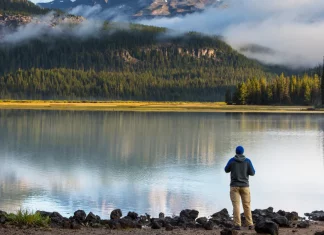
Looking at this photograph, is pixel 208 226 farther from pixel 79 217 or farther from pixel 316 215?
pixel 316 215

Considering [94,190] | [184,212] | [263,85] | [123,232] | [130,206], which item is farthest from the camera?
[263,85]

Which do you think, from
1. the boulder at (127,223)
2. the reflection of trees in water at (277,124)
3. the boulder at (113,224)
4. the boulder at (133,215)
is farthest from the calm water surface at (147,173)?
the reflection of trees in water at (277,124)

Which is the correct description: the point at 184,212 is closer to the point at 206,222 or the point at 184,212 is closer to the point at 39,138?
the point at 206,222

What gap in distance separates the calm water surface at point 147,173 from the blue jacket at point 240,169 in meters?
4.65

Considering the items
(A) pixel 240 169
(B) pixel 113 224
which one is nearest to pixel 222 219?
(A) pixel 240 169

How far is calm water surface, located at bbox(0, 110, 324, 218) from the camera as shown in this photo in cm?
2378

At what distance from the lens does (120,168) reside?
34.0m

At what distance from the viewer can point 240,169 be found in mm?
17578

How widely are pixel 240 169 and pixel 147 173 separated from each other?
14998 millimetres

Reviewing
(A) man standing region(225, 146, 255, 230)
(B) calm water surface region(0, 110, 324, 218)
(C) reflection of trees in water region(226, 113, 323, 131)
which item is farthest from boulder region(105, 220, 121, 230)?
(C) reflection of trees in water region(226, 113, 323, 131)

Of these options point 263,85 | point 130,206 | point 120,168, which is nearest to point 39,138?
point 120,168

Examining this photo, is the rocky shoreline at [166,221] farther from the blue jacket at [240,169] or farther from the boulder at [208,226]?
the blue jacket at [240,169]

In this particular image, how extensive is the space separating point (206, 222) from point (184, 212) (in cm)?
190

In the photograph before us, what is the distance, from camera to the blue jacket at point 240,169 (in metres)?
17.5
